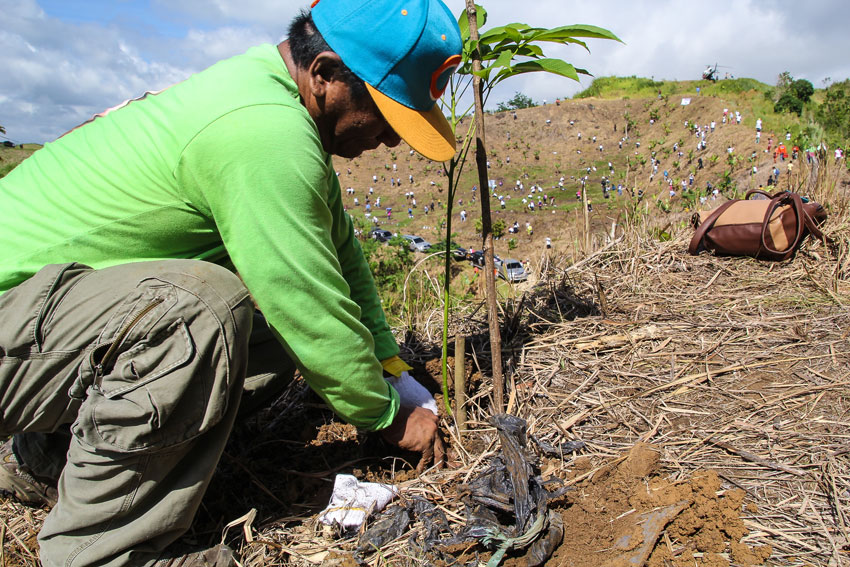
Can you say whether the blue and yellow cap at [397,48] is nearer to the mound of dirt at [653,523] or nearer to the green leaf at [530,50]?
the green leaf at [530,50]

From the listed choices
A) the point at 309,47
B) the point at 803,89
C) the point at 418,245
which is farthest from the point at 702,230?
the point at 803,89

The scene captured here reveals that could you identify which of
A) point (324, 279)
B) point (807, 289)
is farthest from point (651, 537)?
point (807, 289)

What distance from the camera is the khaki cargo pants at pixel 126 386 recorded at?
108 centimetres

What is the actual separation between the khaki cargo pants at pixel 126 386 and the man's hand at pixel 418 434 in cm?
46

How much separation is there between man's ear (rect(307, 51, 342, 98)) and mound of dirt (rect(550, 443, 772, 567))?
1.26 meters

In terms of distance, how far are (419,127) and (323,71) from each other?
0.29 meters

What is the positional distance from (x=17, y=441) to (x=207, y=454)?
69 centimetres

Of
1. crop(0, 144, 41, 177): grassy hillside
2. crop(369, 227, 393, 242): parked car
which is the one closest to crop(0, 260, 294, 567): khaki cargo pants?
crop(0, 144, 41, 177): grassy hillside

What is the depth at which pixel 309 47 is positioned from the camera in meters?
1.32

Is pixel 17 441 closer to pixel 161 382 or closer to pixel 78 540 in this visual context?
pixel 78 540

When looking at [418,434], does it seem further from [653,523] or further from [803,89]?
[803,89]

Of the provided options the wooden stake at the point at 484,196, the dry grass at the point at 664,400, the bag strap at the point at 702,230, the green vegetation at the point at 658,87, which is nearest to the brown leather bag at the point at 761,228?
the bag strap at the point at 702,230

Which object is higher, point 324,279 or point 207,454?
point 324,279

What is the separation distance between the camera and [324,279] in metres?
1.22
